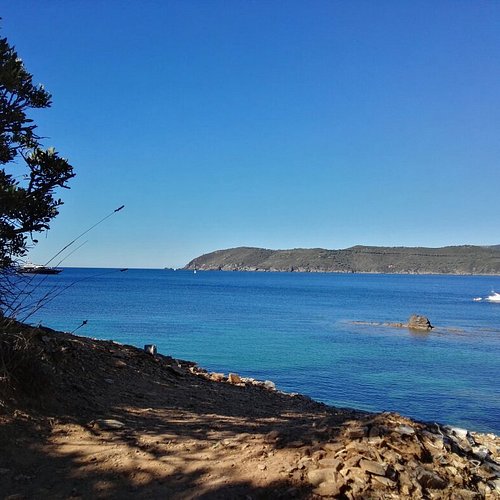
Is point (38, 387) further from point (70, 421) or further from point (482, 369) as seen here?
point (482, 369)

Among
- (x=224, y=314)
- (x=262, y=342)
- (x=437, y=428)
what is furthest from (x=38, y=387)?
(x=224, y=314)

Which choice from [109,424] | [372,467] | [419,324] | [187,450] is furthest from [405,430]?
[419,324]

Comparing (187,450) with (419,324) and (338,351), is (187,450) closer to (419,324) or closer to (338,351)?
(338,351)

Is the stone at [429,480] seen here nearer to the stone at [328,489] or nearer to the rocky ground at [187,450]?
the rocky ground at [187,450]

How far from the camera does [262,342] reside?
36.4 meters

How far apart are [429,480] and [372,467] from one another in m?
0.69

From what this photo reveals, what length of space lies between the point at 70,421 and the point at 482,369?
90.8 ft

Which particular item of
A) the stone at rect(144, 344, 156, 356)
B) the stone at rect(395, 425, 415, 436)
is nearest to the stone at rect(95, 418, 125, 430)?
the stone at rect(395, 425, 415, 436)

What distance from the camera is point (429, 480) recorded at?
17.2ft

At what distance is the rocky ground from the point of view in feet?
16.2

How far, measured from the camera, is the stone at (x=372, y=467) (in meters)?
5.07

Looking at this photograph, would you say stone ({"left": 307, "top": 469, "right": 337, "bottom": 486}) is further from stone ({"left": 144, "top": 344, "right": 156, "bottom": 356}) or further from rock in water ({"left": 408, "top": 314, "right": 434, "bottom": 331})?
rock in water ({"left": 408, "top": 314, "right": 434, "bottom": 331})

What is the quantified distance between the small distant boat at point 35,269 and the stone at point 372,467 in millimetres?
4646

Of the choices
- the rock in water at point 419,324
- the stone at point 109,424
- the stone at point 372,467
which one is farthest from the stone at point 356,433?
the rock in water at point 419,324
